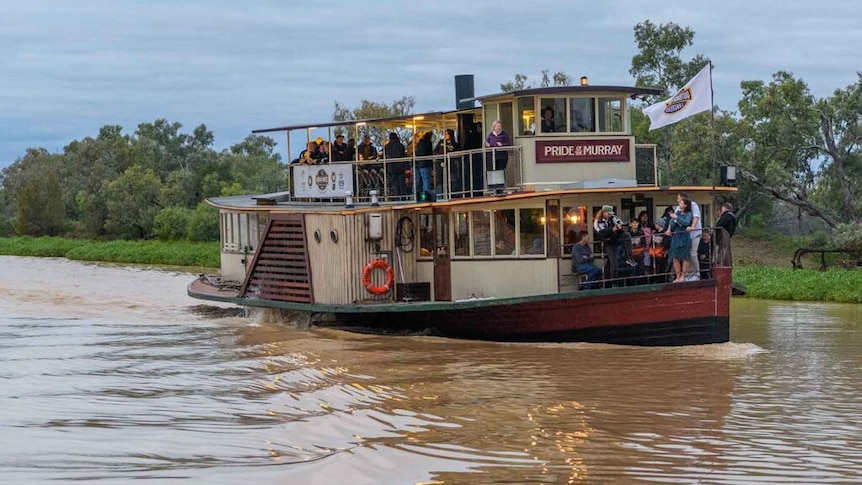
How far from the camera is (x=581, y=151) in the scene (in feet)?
58.3

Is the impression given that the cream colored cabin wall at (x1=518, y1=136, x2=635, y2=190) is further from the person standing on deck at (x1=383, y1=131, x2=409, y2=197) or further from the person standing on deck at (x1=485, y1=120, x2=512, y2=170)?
the person standing on deck at (x1=383, y1=131, x2=409, y2=197)

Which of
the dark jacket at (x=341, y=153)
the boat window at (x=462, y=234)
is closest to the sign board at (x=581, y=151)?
the boat window at (x=462, y=234)

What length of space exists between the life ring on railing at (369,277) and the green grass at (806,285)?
11.5 m

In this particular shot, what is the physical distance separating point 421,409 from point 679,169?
23848 millimetres

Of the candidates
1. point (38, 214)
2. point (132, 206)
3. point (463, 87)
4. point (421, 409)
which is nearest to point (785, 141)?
point (463, 87)

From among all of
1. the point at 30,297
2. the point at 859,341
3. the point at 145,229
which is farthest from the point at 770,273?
the point at 145,229

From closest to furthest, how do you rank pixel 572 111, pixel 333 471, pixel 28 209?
1. pixel 333 471
2. pixel 572 111
3. pixel 28 209

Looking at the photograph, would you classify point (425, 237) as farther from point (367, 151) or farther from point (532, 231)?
point (367, 151)

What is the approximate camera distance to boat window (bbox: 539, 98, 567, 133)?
17828mm

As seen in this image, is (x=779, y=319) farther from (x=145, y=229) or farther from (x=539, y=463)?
(x=145, y=229)

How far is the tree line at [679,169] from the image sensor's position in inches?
1319

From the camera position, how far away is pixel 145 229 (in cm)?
5538

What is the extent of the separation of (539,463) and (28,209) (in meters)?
56.1

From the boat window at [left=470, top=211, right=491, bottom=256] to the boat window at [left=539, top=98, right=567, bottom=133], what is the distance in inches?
64.8
